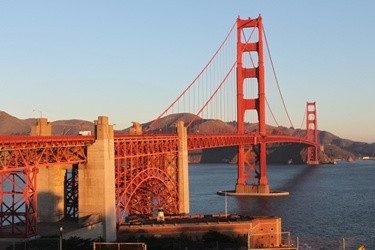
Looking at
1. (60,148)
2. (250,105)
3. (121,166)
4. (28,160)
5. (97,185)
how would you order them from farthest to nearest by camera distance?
(250,105)
(121,166)
(97,185)
(60,148)
(28,160)

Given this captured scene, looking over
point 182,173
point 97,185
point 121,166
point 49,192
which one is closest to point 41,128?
point 49,192

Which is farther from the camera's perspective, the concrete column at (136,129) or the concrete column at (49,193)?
the concrete column at (136,129)

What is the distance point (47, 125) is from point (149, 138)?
979cm

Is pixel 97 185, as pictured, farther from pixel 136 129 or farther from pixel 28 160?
pixel 136 129

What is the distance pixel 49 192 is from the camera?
41.9 meters

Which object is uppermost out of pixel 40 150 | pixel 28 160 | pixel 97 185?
pixel 40 150

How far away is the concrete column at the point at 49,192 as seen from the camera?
41656 millimetres

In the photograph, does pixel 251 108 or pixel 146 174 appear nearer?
pixel 146 174

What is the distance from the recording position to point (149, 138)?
162 ft

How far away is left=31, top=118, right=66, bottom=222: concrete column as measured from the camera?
137 feet

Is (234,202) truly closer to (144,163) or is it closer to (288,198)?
(288,198)

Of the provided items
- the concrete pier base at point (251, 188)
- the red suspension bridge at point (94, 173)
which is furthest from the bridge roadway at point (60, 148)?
the concrete pier base at point (251, 188)

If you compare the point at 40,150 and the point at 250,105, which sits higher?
the point at 250,105

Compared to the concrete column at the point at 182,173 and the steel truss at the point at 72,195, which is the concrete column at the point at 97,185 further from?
the concrete column at the point at 182,173
